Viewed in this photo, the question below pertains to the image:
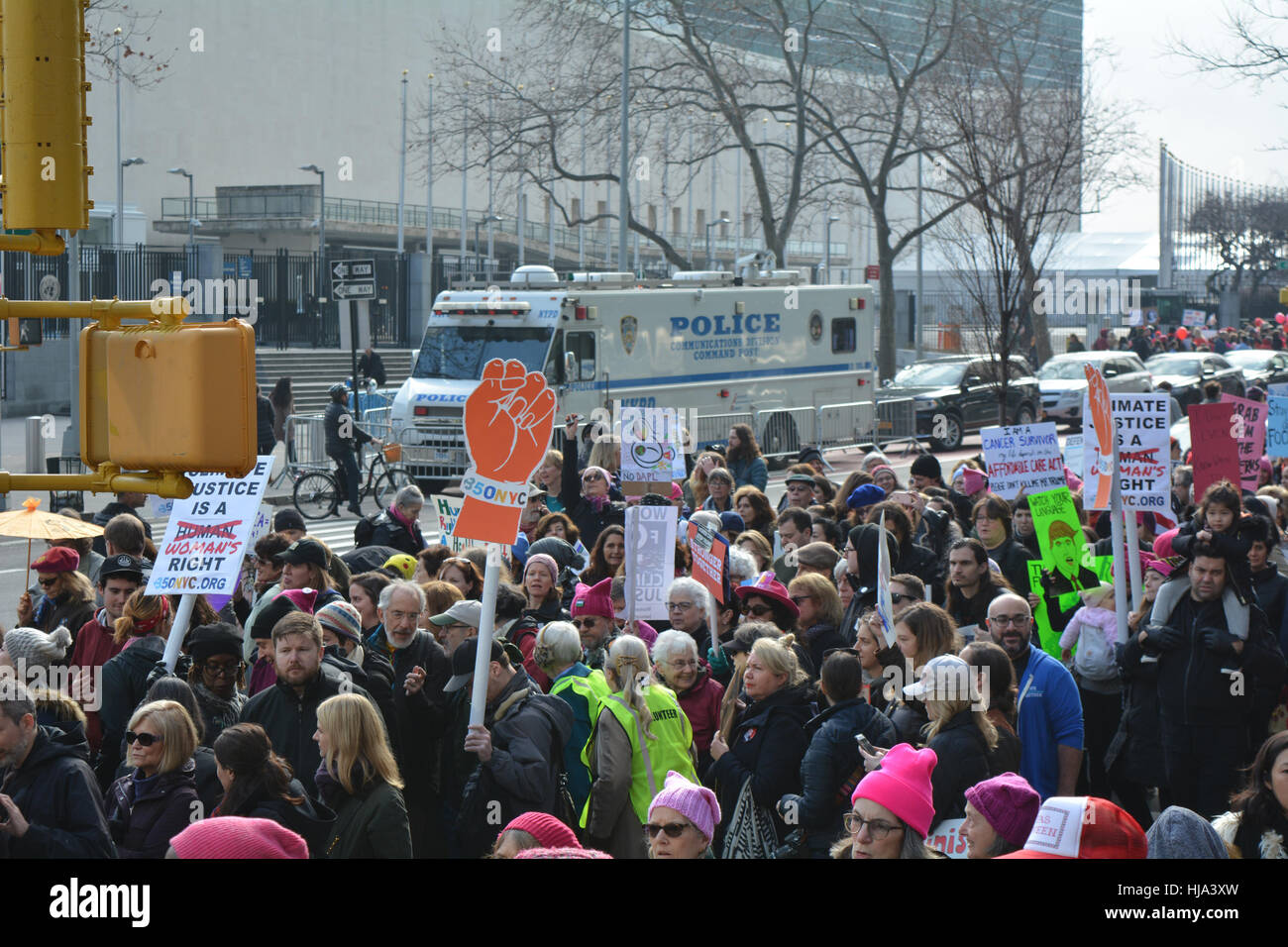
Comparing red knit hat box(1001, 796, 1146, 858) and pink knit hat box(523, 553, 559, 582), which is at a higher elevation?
pink knit hat box(523, 553, 559, 582)

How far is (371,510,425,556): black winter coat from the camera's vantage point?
1111 cm

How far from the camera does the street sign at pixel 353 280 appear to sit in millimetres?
22109

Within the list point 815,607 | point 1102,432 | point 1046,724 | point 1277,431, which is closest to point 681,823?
point 1046,724

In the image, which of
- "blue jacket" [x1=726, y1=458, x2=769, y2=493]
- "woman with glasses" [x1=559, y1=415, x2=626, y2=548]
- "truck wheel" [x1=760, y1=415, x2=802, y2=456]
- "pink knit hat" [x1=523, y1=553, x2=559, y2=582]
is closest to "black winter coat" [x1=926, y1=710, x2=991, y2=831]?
"pink knit hat" [x1=523, y1=553, x2=559, y2=582]

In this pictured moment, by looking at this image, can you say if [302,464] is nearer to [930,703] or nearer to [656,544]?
[656,544]

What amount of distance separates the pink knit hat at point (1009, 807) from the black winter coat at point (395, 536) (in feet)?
22.5

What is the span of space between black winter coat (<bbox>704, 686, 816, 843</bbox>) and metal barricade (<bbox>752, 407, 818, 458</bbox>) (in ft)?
62.7

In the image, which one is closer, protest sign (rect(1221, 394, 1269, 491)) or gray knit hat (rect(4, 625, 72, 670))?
gray knit hat (rect(4, 625, 72, 670))

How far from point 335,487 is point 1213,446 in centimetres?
1367

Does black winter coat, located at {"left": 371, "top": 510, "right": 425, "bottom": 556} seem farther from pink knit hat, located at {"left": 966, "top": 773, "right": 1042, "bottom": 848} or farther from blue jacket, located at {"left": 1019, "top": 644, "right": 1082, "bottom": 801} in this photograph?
pink knit hat, located at {"left": 966, "top": 773, "right": 1042, "bottom": 848}

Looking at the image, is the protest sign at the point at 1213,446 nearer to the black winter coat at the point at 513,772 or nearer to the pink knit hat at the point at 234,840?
the black winter coat at the point at 513,772

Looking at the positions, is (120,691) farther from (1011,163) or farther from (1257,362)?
(1257,362)

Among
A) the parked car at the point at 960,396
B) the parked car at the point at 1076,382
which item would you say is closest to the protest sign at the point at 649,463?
the parked car at the point at 960,396

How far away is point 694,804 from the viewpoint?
4859mm
